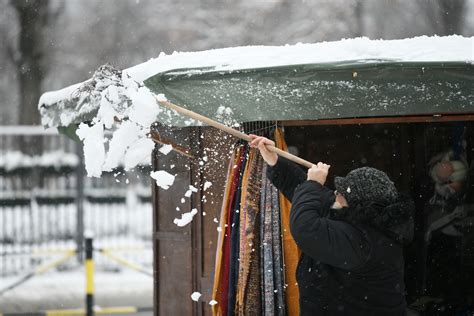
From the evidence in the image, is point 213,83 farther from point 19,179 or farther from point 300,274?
point 19,179

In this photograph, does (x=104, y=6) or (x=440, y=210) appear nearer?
(x=440, y=210)

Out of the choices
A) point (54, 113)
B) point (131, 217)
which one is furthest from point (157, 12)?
point (54, 113)

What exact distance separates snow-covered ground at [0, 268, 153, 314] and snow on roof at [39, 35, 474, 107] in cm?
695

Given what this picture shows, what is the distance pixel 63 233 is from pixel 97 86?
36.1 ft

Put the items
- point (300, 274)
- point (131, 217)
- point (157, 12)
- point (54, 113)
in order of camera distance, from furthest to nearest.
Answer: point (157, 12) → point (131, 217) → point (54, 113) → point (300, 274)

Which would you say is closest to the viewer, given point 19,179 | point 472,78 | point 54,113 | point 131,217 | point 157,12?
point 472,78

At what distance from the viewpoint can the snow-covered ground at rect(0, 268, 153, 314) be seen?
37.1 feet

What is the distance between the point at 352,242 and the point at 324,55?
4.36ft

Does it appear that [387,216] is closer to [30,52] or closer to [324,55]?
[324,55]

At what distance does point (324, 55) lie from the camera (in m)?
4.36

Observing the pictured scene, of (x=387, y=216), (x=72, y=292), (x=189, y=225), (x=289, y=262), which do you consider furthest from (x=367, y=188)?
(x=72, y=292)

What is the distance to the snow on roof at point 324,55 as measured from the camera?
14.0 feet

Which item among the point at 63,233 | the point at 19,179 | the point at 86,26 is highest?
the point at 86,26

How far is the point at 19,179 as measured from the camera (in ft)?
45.7
